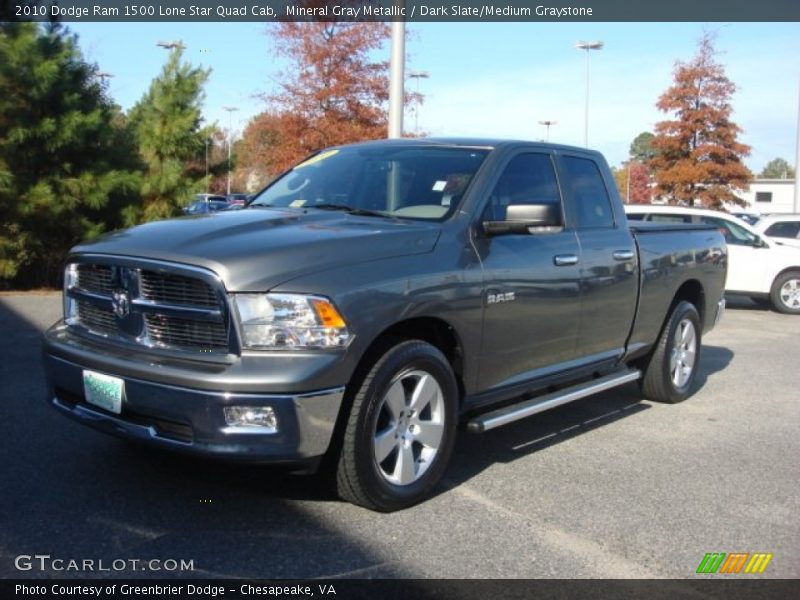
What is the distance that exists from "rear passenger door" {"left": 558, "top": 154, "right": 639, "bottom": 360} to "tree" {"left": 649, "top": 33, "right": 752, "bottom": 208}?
2269 centimetres

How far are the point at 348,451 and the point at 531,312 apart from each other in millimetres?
1556

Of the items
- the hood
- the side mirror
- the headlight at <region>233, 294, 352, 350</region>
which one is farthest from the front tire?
the side mirror

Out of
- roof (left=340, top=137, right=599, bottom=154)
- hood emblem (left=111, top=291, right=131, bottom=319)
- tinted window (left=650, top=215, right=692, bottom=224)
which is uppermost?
roof (left=340, top=137, right=599, bottom=154)

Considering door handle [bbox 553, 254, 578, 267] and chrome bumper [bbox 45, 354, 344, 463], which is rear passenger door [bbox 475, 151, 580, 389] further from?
chrome bumper [bbox 45, 354, 344, 463]

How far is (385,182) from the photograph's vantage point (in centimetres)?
500

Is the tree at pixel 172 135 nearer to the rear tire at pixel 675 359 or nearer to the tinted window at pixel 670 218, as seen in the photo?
the tinted window at pixel 670 218

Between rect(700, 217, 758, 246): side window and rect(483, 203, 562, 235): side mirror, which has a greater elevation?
rect(483, 203, 562, 235): side mirror

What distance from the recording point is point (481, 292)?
14.4 ft

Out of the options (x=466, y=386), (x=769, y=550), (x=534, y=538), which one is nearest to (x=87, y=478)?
(x=466, y=386)

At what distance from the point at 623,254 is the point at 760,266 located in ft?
31.8

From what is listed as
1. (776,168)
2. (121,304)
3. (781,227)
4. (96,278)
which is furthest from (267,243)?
(776,168)

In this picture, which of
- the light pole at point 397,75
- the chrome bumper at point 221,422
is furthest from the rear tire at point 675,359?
the light pole at point 397,75

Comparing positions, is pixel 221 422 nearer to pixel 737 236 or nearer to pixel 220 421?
pixel 220 421
